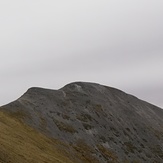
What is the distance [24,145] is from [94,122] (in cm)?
4559

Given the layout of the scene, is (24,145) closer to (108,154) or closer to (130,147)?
(108,154)

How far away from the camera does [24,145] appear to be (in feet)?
176

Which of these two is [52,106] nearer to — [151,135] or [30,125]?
[30,125]

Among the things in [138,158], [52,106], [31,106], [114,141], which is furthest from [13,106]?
[138,158]

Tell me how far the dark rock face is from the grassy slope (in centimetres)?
669

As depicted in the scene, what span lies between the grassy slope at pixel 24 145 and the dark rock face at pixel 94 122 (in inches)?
263

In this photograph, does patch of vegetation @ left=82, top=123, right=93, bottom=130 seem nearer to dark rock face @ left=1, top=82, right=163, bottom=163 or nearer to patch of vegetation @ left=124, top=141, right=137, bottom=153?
dark rock face @ left=1, top=82, right=163, bottom=163

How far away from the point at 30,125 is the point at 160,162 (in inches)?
1888

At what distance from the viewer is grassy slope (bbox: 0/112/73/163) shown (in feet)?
140

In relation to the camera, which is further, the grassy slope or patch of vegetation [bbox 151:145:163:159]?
patch of vegetation [bbox 151:145:163:159]

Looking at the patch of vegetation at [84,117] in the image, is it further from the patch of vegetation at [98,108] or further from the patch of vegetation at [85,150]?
the patch of vegetation at [85,150]

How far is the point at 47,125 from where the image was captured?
7981 cm

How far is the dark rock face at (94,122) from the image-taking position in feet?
263

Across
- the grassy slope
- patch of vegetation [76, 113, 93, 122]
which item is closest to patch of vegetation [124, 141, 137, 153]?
patch of vegetation [76, 113, 93, 122]
